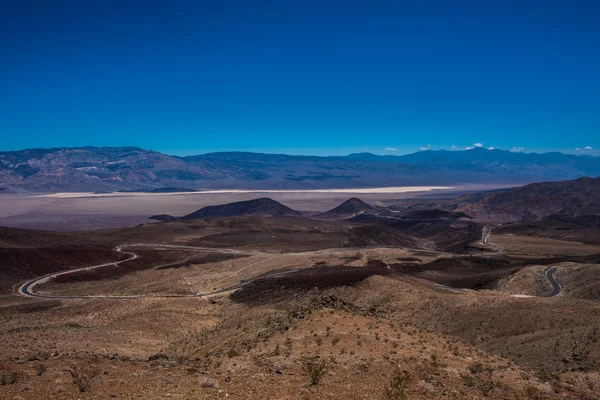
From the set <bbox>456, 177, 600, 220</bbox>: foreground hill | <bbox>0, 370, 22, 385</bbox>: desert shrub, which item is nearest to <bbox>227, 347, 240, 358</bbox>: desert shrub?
<bbox>0, 370, 22, 385</bbox>: desert shrub

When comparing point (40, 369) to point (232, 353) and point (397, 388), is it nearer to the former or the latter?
point (232, 353)

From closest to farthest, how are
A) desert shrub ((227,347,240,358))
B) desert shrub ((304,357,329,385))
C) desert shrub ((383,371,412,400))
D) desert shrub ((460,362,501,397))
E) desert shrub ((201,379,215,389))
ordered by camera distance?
1. desert shrub ((383,371,412,400))
2. desert shrub ((201,379,215,389))
3. desert shrub ((304,357,329,385))
4. desert shrub ((460,362,501,397))
5. desert shrub ((227,347,240,358))

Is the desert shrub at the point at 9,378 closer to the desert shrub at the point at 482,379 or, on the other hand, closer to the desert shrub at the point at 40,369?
the desert shrub at the point at 40,369

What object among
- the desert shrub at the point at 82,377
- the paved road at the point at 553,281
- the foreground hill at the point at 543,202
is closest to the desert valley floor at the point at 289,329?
the desert shrub at the point at 82,377

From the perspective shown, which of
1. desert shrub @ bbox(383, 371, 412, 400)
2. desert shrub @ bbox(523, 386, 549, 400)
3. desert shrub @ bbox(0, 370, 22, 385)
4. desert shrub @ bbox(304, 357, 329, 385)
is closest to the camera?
desert shrub @ bbox(383, 371, 412, 400)

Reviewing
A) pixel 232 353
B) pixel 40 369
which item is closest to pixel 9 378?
pixel 40 369

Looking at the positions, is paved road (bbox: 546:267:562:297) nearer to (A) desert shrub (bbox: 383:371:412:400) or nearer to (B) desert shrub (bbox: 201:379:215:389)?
(A) desert shrub (bbox: 383:371:412:400)

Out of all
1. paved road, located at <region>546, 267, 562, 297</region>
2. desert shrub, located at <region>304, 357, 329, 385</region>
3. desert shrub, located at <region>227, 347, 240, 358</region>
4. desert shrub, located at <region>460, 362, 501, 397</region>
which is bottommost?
paved road, located at <region>546, 267, 562, 297</region>
